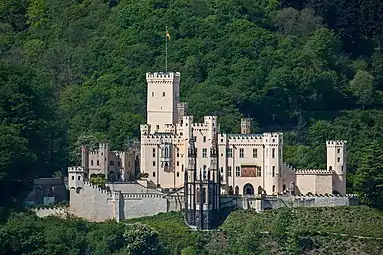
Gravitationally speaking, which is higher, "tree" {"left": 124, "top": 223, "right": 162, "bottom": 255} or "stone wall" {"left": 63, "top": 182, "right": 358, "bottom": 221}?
"stone wall" {"left": 63, "top": 182, "right": 358, "bottom": 221}

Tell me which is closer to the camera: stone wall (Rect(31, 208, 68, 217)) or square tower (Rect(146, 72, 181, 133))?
stone wall (Rect(31, 208, 68, 217))

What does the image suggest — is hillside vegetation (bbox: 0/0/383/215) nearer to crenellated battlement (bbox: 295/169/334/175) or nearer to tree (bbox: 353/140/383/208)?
tree (bbox: 353/140/383/208)

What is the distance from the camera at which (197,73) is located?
498 feet

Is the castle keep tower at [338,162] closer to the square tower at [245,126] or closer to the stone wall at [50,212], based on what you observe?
the square tower at [245,126]

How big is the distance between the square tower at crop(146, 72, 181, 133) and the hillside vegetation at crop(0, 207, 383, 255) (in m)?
6.85

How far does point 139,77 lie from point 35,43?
11630mm

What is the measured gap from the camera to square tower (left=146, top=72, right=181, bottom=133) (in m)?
133

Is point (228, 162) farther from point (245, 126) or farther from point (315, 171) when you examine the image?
point (245, 126)

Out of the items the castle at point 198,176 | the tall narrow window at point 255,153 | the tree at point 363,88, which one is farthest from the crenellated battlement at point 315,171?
the tree at point 363,88

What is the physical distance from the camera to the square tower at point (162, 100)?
133125 mm

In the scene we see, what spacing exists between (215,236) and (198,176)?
131 inches

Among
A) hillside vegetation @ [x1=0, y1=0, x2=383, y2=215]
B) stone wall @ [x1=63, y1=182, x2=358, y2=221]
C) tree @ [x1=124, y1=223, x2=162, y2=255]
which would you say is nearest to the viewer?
tree @ [x1=124, y1=223, x2=162, y2=255]

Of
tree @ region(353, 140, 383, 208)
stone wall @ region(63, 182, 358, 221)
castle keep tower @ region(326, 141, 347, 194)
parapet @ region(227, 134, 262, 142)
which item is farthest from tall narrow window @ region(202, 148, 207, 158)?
tree @ region(353, 140, 383, 208)

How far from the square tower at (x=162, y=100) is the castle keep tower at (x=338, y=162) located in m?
8.14
